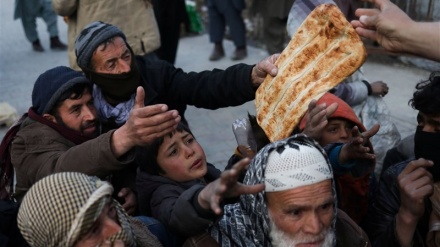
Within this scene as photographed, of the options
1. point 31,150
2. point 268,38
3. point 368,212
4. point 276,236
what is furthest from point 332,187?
point 268,38

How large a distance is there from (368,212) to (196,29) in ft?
24.0

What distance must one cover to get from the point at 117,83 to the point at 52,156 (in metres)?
0.67

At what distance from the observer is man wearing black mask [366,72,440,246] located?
2180 millimetres

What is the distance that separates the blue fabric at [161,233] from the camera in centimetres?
229

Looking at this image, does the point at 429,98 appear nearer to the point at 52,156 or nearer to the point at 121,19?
the point at 52,156

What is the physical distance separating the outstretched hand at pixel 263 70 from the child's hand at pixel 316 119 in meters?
0.28

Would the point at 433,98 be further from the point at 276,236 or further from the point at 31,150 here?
the point at 31,150

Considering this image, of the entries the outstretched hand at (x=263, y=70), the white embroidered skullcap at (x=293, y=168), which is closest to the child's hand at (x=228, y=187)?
the white embroidered skullcap at (x=293, y=168)

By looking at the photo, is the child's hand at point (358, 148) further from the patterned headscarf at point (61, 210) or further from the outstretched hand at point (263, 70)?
the patterned headscarf at point (61, 210)

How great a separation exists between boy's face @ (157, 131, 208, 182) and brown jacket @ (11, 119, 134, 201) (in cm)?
23

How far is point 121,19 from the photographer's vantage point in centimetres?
491

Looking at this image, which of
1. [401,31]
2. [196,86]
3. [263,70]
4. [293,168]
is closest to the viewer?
[401,31]

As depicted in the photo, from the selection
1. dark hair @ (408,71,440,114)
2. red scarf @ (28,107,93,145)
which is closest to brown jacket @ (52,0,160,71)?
red scarf @ (28,107,93,145)

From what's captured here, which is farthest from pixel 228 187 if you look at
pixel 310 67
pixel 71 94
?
pixel 71 94
